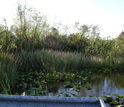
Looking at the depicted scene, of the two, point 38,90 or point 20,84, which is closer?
point 38,90

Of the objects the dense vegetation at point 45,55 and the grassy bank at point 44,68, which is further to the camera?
the dense vegetation at point 45,55

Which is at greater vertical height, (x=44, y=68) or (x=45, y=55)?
(x=45, y=55)

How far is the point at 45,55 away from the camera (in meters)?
8.55

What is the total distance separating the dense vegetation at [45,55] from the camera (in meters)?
5.83

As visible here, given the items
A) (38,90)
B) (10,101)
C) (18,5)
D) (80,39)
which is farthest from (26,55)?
(80,39)

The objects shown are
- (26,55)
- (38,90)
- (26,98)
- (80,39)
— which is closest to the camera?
(26,98)

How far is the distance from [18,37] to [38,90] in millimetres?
7213

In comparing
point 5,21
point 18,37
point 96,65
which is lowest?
point 96,65

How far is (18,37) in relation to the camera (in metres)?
11.5

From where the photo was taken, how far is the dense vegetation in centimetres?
583

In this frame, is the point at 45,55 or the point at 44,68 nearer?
the point at 44,68

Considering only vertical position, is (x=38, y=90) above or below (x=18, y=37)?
below

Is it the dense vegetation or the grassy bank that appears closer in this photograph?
the grassy bank

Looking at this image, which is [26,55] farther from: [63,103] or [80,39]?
[80,39]
